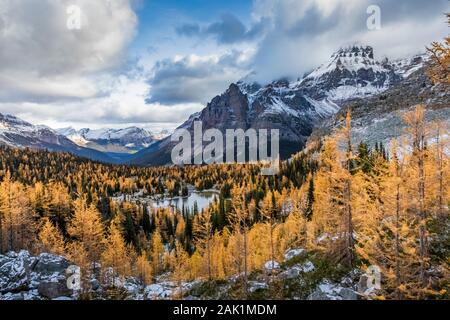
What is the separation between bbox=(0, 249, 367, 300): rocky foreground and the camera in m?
26.5

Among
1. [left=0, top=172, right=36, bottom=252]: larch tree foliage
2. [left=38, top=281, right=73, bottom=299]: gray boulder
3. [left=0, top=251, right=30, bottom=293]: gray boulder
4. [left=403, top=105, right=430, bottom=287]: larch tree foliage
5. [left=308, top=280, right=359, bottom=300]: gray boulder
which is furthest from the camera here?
[left=0, top=172, right=36, bottom=252]: larch tree foliage

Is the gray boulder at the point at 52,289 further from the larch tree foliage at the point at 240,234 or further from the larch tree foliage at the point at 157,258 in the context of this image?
the larch tree foliage at the point at 157,258

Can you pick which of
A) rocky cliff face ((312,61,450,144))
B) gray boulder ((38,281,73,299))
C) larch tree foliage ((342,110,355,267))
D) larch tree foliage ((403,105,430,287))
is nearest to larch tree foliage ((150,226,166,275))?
gray boulder ((38,281,73,299))

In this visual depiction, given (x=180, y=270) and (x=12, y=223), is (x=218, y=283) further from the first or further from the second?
(x=12, y=223)

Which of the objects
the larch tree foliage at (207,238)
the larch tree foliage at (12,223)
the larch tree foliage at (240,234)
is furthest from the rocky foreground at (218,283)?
the larch tree foliage at (12,223)

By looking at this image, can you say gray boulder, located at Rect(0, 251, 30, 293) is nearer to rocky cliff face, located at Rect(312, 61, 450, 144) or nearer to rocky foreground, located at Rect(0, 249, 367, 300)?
rocky foreground, located at Rect(0, 249, 367, 300)

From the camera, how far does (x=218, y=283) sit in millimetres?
40094

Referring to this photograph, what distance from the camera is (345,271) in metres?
27.8

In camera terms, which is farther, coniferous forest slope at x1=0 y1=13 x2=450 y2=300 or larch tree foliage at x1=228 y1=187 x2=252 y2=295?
larch tree foliage at x1=228 y1=187 x2=252 y2=295

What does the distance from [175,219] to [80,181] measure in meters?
86.4

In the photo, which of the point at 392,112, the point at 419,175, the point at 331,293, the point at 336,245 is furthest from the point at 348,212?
the point at 392,112

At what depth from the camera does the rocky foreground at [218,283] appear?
26.5 metres

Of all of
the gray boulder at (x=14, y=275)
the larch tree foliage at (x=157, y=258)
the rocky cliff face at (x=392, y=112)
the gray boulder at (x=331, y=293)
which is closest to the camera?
the gray boulder at (x=331, y=293)
